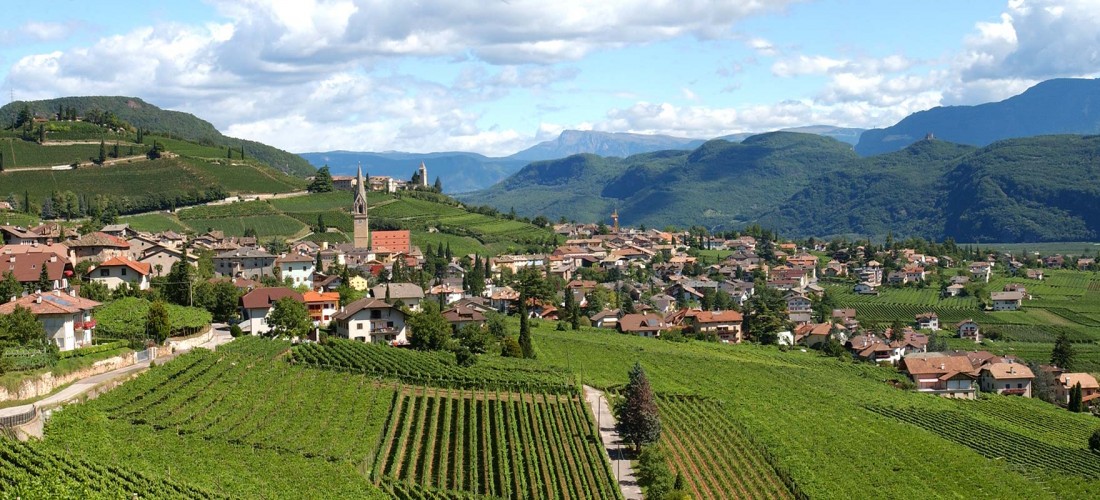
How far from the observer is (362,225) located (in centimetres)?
10744

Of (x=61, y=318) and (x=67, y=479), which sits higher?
(x=61, y=318)

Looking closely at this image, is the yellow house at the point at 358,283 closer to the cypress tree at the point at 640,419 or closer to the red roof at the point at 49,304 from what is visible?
the red roof at the point at 49,304

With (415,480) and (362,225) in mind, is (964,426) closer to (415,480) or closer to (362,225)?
(415,480)

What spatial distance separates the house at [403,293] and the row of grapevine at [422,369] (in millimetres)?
16546

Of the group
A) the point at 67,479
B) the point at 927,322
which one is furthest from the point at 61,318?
the point at 927,322

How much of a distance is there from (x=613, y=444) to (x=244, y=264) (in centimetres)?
4322

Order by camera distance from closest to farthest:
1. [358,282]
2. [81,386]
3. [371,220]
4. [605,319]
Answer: [81,386] → [358,282] → [605,319] → [371,220]

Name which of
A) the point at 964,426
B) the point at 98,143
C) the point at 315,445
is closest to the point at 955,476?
the point at 964,426

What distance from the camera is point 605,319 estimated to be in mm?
81875

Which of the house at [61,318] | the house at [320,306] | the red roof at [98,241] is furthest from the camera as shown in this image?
the red roof at [98,241]

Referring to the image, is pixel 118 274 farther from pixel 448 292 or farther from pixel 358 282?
pixel 448 292

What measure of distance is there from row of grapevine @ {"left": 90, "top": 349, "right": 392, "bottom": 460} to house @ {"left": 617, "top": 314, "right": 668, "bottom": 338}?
3828 cm

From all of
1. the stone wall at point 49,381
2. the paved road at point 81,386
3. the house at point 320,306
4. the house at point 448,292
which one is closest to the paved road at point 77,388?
the paved road at point 81,386

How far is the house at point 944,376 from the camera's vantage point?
71500 mm
